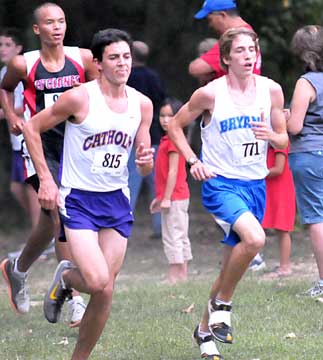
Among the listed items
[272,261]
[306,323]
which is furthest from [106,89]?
[272,261]

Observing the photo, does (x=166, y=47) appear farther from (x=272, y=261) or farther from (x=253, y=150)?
(x=253, y=150)

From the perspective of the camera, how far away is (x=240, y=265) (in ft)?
20.5

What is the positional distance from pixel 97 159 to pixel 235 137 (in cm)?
89

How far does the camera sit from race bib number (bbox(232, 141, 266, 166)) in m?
6.50

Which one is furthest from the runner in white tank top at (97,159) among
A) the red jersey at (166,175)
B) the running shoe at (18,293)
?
the red jersey at (166,175)

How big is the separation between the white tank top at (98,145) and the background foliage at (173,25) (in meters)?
7.17

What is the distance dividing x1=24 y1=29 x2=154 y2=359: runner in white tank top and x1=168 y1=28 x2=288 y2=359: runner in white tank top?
0.45 metres

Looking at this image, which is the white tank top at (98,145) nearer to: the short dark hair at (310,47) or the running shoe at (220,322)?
the running shoe at (220,322)

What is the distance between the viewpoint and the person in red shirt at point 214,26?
8.84m

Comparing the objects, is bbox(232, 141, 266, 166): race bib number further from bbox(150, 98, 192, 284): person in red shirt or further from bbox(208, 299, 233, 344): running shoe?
bbox(150, 98, 192, 284): person in red shirt

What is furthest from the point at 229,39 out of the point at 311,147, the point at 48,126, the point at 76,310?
the point at 76,310

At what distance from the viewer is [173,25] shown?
14156mm

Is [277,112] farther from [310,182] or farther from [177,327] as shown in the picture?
[310,182]

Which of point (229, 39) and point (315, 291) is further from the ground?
point (229, 39)
